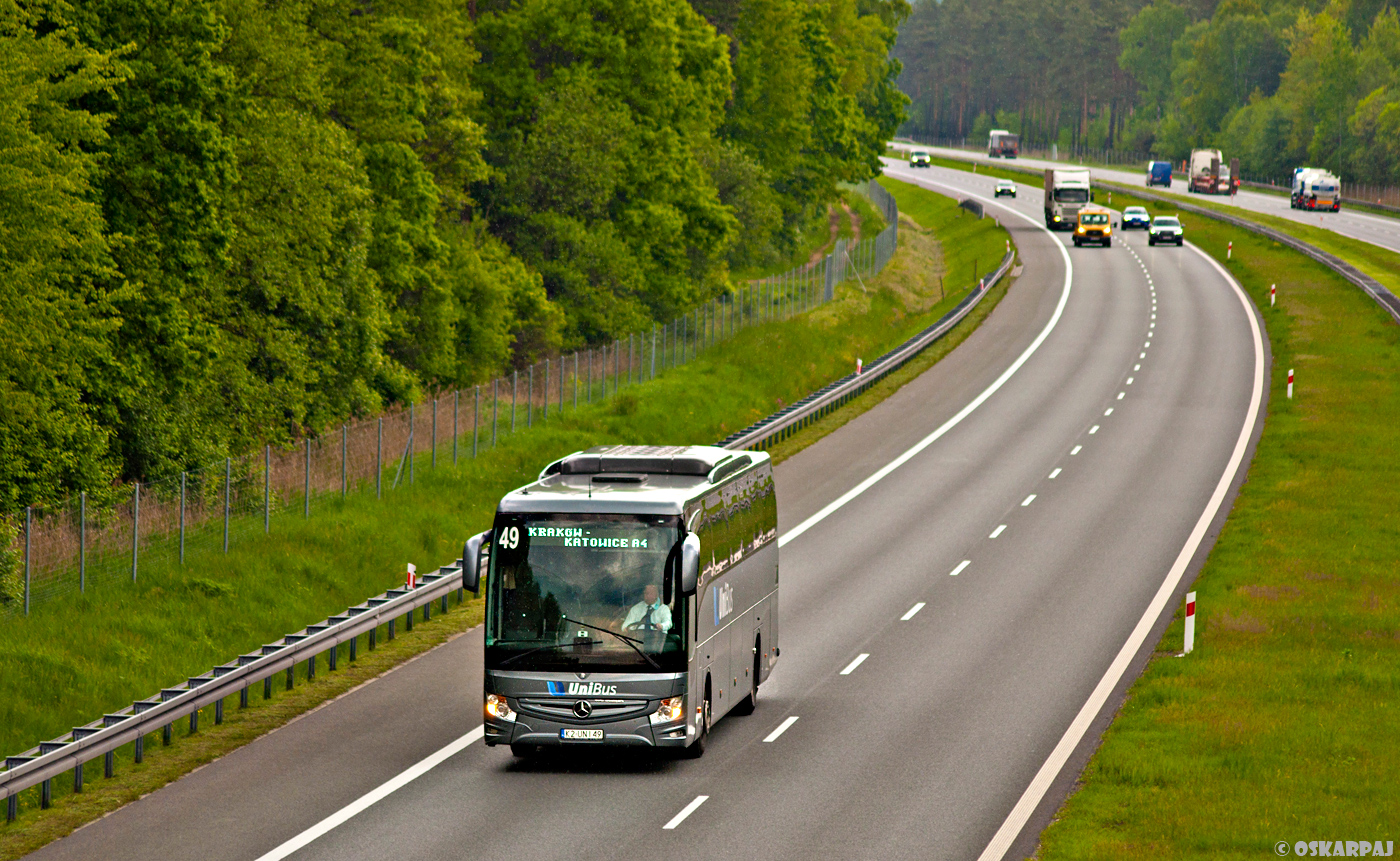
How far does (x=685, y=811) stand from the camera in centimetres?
1703

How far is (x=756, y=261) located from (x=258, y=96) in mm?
44493

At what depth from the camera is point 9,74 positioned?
28.2 m

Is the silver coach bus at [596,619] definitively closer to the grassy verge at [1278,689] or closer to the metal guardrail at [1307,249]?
the grassy verge at [1278,689]

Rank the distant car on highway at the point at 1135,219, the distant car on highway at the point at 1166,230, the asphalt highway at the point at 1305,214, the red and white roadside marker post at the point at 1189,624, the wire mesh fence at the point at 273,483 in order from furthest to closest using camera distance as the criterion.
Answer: the distant car on highway at the point at 1135,219 → the asphalt highway at the point at 1305,214 → the distant car on highway at the point at 1166,230 → the wire mesh fence at the point at 273,483 → the red and white roadside marker post at the point at 1189,624

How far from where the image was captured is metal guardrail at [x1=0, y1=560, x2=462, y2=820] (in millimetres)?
16922

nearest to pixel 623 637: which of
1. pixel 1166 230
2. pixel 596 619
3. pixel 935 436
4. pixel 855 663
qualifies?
pixel 596 619

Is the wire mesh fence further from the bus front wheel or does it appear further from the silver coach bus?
the bus front wheel

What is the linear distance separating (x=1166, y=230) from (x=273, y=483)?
66.9m

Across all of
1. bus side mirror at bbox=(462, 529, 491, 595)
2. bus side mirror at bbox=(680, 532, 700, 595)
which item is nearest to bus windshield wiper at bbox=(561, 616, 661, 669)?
bus side mirror at bbox=(680, 532, 700, 595)

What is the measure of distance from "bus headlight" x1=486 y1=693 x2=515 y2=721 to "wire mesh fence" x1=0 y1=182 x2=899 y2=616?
26.1 feet

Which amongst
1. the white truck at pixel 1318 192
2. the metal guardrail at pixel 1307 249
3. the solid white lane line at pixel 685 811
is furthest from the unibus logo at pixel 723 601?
the white truck at pixel 1318 192

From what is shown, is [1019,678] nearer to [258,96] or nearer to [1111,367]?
[258,96]

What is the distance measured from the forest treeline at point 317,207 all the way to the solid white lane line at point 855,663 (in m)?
14.0

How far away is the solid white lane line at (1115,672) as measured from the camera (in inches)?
661
